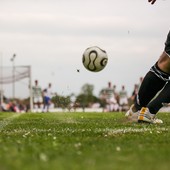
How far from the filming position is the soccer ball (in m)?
9.26

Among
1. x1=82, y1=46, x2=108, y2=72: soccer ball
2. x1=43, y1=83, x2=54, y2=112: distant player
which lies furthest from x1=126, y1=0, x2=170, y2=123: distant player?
x1=43, y1=83, x2=54, y2=112: distant player

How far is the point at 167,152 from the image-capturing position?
4.00m

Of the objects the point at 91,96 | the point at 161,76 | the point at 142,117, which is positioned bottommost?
the point at 91,96

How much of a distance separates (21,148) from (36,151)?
11.0 inches

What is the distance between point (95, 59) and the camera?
9.25 metres

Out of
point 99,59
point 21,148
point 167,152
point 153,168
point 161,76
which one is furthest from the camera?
point 99,59

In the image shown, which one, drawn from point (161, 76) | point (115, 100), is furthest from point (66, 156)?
point (115, 100)

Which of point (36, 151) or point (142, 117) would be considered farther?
point (142, 117)

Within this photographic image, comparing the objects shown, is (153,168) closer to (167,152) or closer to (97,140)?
(167,152)

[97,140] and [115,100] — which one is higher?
[97,140]

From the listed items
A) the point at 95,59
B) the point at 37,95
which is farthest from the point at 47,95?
the point at 95,59

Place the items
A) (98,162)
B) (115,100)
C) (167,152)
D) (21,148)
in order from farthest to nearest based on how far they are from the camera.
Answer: (115,100) < (21,148) < (167,152) < (98,162)

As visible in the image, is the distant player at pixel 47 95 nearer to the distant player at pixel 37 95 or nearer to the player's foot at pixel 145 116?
the distant player at pixel 37 95

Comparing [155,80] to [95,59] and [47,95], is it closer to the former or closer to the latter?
[95,59]
